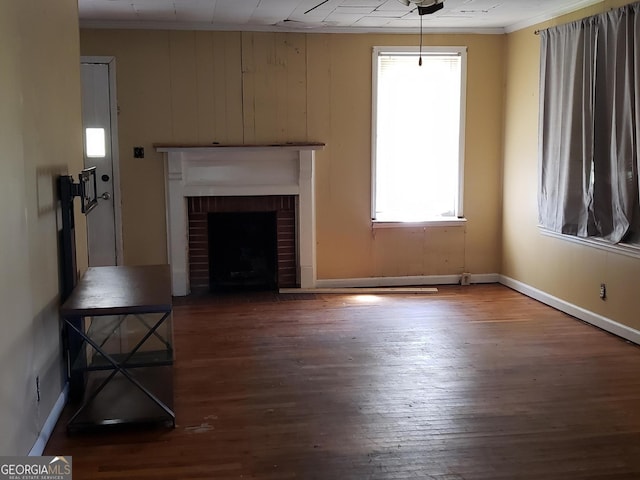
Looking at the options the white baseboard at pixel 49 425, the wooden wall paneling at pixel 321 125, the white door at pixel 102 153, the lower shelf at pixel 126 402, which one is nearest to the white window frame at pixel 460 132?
the wooden wall paneling at pixel 321 125

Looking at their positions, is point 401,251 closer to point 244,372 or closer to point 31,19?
point 244,372

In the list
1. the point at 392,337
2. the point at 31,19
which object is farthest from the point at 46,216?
the point at 392,337

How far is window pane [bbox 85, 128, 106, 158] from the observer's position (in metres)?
5.88

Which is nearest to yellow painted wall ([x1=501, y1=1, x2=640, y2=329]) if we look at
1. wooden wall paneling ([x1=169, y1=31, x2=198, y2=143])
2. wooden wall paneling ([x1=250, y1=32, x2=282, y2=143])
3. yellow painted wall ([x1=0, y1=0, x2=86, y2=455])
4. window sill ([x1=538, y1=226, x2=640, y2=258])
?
window sill ([x1=538, y1=226, x2=640, y2=258])

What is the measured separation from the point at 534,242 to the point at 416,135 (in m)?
1.45

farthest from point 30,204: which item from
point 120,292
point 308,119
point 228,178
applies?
point 308,119

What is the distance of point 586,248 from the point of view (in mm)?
5117

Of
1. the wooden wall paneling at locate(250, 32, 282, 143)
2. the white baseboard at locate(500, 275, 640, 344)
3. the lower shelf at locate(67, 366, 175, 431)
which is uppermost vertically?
the wooden wall paneling at locate(250, 32, 282, 143)

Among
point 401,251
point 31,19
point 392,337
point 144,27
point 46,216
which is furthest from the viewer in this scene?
point 401,251

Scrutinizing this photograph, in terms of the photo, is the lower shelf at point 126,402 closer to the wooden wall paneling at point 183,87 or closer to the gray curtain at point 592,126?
the wooden wall paneling at point 183,87

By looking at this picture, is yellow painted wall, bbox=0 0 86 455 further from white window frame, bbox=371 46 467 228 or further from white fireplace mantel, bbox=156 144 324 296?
white window frame, bbox=371 46 467 228

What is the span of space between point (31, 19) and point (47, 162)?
2.14ft

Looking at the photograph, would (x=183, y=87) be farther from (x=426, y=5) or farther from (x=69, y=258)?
(x=69, y=258)

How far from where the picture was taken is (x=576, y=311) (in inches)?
207
